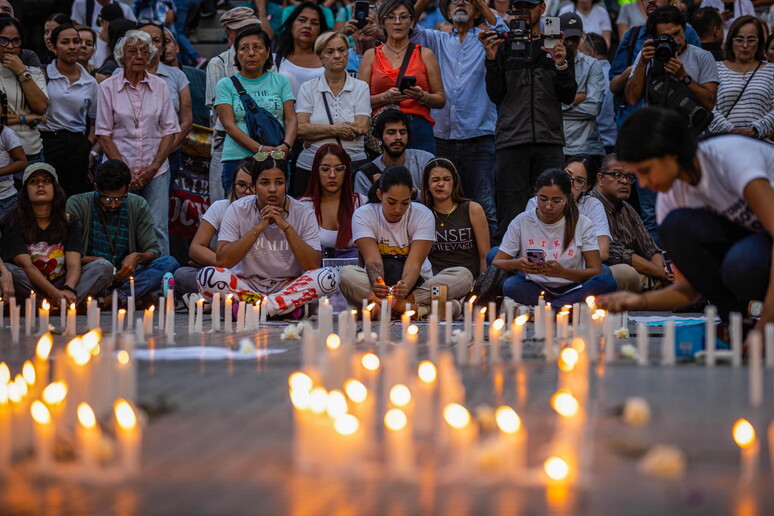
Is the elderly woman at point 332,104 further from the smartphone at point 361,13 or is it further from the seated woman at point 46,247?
Result: the seated woman at point 46,247

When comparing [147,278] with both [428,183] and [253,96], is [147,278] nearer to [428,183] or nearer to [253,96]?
[253,96]

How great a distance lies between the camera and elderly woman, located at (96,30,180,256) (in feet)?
30.3

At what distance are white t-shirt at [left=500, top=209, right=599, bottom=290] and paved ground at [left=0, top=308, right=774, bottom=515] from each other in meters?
3.62

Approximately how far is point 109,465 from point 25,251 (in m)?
5.99

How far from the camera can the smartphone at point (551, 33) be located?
28.9 feet

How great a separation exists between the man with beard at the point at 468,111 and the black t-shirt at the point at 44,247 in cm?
336

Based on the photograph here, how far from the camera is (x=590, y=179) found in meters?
8.99

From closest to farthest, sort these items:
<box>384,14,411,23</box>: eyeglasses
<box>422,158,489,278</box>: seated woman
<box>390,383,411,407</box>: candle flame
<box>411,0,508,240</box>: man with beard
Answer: <box>390,383,411,407</box>: candle flame → <box>422,158,489,278</box>: seated woman → <box>384,14,411,23</box>: eyeglasses → <box>411,0,508,240</box>: man with beard

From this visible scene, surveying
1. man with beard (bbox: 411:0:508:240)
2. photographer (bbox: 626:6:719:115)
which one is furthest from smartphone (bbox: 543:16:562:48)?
photographer (bbox: 626:6:719:115)

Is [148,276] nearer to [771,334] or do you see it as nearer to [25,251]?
[25,251]

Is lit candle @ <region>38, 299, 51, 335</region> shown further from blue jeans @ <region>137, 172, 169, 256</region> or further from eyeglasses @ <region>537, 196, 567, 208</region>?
eyeglasses @ <region>537, 196, 567, 208</region>

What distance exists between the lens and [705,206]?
508 centimetres

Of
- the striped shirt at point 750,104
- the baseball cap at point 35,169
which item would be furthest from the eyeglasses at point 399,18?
the baseball cap at point 35,169

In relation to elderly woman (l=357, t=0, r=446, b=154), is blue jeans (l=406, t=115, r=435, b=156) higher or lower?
lower
